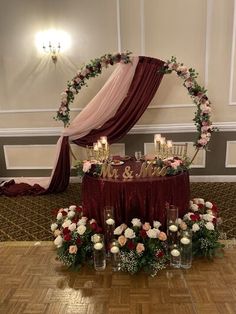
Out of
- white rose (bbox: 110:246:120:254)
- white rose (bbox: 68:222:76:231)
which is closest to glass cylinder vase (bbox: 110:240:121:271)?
white rose (bbox: 110:246:120:254)

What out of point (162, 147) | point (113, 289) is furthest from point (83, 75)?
point (113, 289)

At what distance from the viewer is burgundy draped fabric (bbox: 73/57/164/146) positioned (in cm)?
476

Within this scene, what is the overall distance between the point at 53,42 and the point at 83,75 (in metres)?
0.95

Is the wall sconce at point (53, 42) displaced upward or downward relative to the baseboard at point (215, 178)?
upward

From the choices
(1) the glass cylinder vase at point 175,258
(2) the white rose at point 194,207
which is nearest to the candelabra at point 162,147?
(2) the white rose at point 194,207

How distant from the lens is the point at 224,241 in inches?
127

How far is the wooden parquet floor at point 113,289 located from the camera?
7.45 ft

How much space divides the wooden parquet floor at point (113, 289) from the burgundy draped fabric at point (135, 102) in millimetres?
2530

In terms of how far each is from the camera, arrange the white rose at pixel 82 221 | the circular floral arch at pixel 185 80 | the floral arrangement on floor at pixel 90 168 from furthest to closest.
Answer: the circular floral arch at pixel 185 80 → the floral arrangement on floor at pixel 90 168 → the white rose at pixel 82 221

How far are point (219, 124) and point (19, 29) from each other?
4018 mm

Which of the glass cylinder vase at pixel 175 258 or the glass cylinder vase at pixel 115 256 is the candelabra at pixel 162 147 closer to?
the glass cylinder vase at pixel 175 258

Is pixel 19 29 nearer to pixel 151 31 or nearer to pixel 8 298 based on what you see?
pixel 151 31

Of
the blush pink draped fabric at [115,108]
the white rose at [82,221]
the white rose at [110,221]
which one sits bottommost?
the white rose at [82,221]

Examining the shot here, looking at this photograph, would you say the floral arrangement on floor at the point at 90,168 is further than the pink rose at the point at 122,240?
Yes
